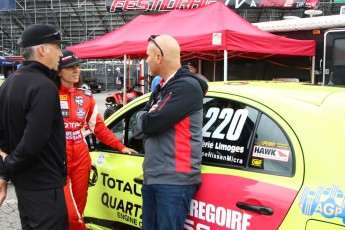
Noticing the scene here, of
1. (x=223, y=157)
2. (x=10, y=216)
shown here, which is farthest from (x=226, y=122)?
(x=10, y=216)

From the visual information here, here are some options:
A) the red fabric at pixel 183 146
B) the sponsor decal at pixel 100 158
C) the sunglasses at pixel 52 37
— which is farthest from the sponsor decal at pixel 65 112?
the red fabric at pixel 183 146

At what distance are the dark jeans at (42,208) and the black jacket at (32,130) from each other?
0.13 ft

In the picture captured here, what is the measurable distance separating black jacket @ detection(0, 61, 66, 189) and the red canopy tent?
473 cm

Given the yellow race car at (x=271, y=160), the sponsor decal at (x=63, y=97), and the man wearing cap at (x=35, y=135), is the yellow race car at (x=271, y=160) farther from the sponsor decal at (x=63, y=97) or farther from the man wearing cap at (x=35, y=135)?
the sponsor decal at (x=63, y=97)

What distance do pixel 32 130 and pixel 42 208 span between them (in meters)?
0.44

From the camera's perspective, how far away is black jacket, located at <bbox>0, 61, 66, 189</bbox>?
2.08m

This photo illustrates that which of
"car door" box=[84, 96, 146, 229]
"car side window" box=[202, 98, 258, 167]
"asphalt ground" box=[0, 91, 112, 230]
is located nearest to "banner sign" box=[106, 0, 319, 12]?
"asphalt ground" box=[0, 91, 112, 230]

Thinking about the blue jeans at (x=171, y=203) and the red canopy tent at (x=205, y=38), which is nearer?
the blue jeans at (x=171, y=203)

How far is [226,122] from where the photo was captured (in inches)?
91.7

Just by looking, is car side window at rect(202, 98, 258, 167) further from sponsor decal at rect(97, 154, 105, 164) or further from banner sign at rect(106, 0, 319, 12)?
banner sign at rect(106, 0, 319, 12)

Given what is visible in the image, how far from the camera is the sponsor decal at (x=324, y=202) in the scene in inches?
70.0

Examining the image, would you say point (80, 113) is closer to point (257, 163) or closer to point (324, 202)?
point (257, 163)

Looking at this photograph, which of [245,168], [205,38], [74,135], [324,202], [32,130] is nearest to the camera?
[324,202]

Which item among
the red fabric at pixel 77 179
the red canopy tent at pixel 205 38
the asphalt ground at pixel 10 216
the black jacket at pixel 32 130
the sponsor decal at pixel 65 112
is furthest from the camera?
the red canopy tent at pixel 205 38
